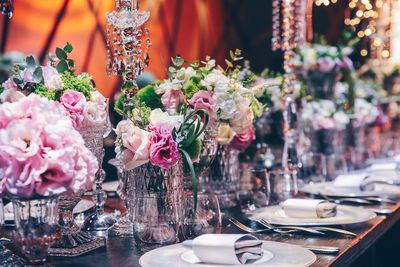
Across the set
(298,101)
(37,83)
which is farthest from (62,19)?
(37,83)

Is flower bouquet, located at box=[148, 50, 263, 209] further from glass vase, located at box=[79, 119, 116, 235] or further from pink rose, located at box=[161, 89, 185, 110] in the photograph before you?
glass vase, located at box=[79, 119, 116, 235]

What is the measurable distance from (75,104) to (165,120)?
228 mm

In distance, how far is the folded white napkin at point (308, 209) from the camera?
2010 millimetres

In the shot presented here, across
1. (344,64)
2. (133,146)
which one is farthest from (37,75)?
(344,64)

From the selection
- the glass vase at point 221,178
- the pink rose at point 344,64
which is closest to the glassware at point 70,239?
the glass vase at point 221,178

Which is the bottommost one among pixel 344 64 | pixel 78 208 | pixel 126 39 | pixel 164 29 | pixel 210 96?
pixel 78 208

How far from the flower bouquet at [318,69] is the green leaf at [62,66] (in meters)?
→ 2.14

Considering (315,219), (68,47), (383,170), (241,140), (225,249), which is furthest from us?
(383,170)

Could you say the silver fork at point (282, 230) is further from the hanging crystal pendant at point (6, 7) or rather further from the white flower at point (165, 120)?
the hanging crystal pendant at point (6, 7)

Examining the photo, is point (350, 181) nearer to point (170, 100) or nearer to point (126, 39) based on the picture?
point (170, 100)

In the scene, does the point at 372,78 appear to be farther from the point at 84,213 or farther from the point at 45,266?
the point at 45,266

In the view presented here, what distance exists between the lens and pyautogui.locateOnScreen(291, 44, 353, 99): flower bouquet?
377 cm

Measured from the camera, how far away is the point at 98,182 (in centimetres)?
197

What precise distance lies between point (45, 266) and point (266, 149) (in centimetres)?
167
